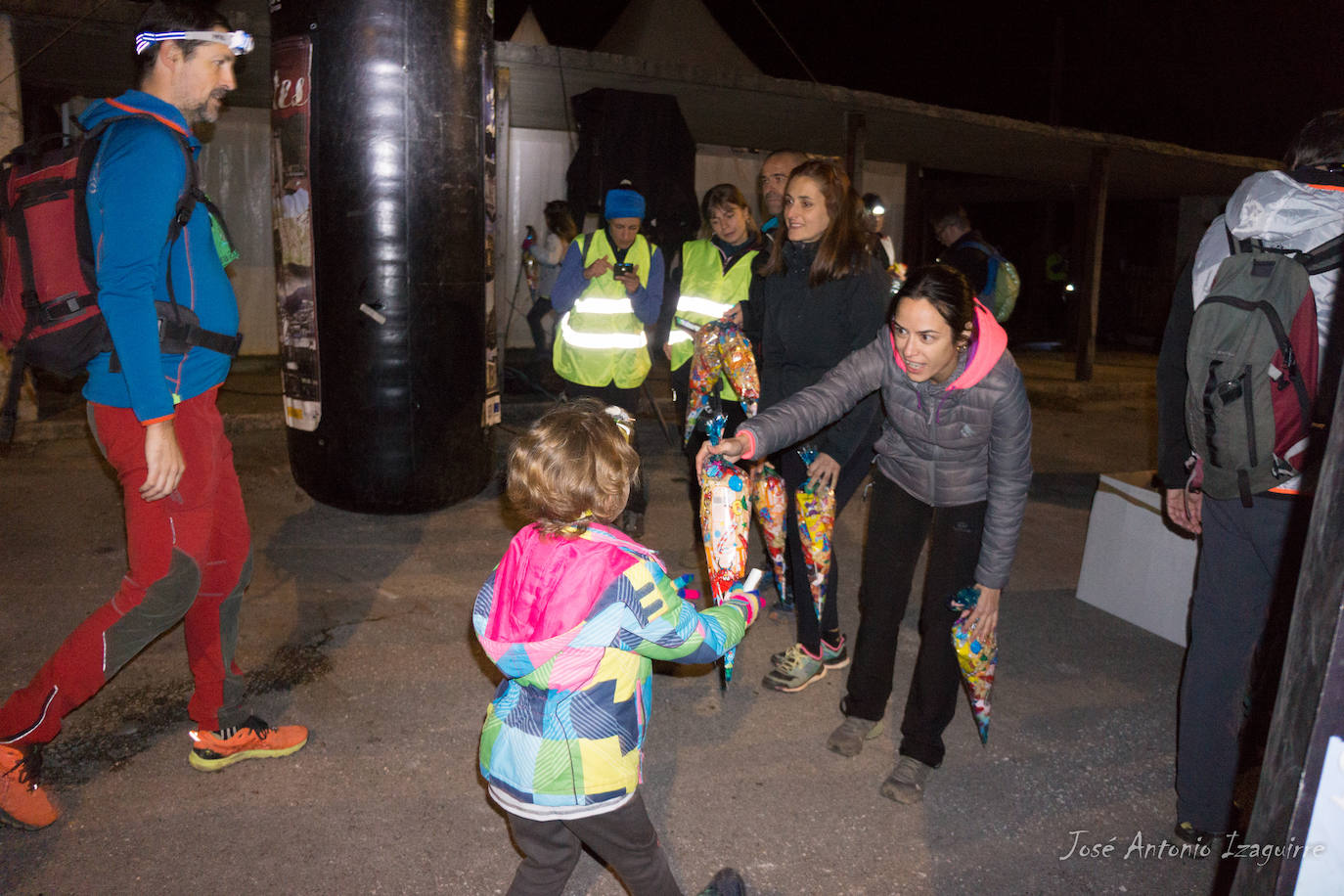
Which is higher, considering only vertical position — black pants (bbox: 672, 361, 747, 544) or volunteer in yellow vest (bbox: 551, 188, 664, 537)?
volunteer in yellow vest (bbox: 551, 188, 664, 537)

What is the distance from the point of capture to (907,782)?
290cm

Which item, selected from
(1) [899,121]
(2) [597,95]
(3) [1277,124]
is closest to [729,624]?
(2) [597,95]

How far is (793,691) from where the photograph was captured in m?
3.57

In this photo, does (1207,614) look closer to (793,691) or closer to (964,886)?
(964,886)

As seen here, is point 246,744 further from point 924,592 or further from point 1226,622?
point 1226,622

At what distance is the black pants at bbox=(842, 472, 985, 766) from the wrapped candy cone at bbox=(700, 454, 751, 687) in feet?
1.60

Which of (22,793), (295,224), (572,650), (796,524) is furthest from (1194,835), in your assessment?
(295,224)

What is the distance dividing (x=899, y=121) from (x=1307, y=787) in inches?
385

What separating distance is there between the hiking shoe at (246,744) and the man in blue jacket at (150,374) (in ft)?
1.33

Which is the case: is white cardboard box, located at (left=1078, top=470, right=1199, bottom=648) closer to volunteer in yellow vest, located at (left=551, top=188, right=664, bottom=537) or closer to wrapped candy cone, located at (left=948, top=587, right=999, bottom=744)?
wrapped candy cone, located at (left=948, top=587, right=999, bottom=744)

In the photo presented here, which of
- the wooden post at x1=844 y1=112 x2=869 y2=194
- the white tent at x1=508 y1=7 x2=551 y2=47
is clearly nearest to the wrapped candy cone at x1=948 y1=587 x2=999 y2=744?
the wooden post at x1=844 y1=112 x2=869 y2=194

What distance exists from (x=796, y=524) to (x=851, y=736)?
769 mm

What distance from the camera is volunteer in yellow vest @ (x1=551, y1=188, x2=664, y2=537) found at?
4.86 metres

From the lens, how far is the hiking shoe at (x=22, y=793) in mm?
2467
